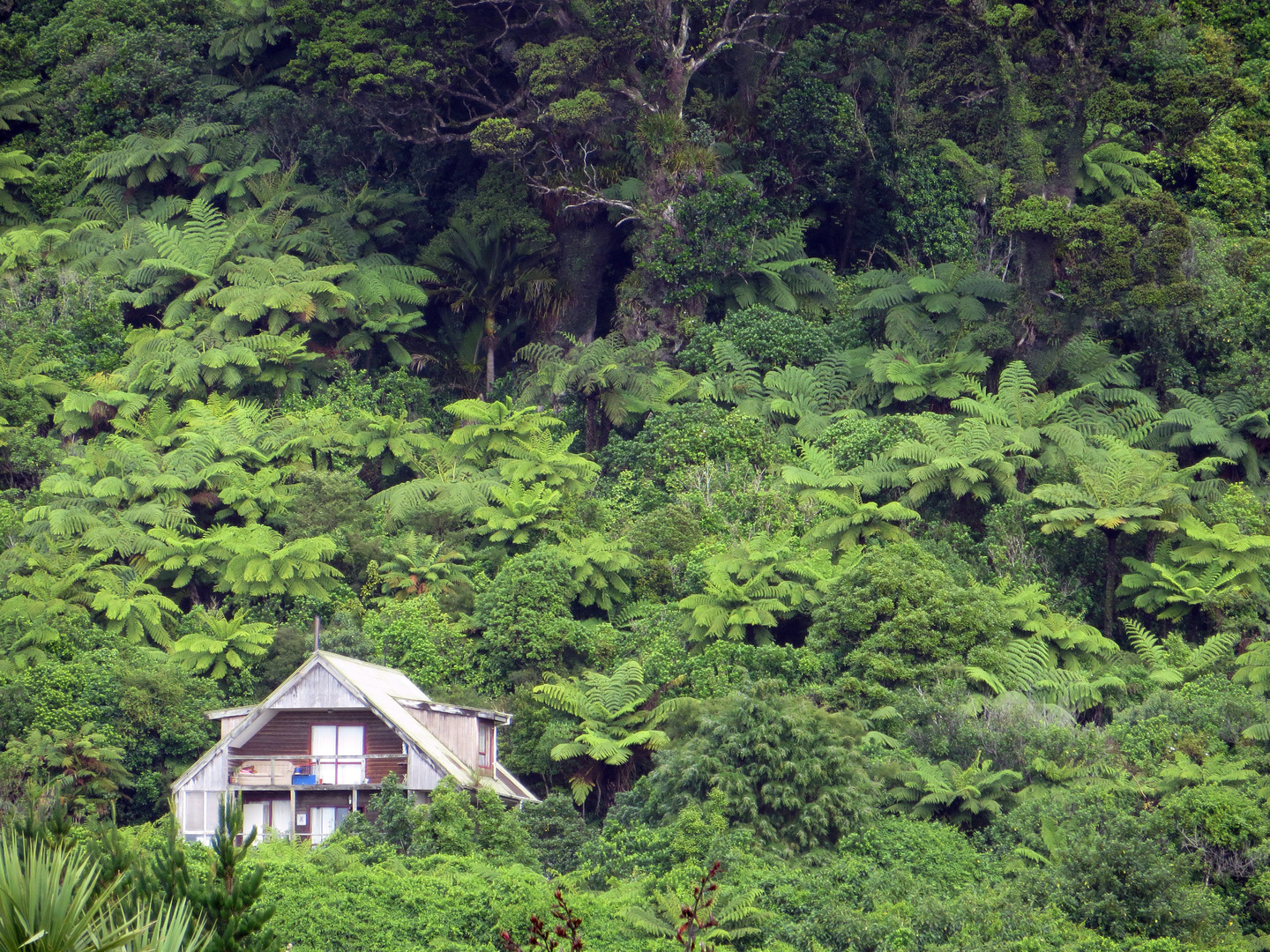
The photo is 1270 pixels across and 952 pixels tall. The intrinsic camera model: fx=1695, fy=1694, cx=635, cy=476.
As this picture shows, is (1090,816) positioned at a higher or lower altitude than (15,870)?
lower

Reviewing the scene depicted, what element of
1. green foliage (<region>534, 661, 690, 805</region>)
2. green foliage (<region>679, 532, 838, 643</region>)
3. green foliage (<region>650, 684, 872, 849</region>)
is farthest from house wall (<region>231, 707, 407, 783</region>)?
green foliage (<region>679, 532, 838, 643</region>)

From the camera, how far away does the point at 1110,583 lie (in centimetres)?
2803

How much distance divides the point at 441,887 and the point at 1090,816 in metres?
7.99

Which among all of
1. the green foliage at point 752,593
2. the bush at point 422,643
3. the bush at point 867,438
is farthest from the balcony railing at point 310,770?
the bush at point 867,438

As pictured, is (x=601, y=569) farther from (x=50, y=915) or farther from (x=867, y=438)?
(x=50, y=915)

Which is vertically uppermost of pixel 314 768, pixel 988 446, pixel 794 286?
pixel 794 286

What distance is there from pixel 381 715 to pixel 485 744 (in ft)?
6.82

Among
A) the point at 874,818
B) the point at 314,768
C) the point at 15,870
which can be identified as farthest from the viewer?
the point at 314,768

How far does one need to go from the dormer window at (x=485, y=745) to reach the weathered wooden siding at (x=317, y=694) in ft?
6.58

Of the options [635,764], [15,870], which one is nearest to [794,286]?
[635,764]

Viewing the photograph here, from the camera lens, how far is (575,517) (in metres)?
30.9

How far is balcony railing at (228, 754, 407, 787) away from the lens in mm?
24766

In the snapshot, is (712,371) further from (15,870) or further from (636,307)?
(15,870)

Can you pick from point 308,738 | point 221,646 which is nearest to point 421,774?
point 308,738
